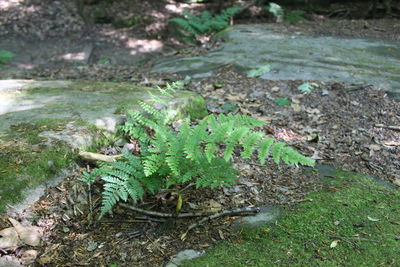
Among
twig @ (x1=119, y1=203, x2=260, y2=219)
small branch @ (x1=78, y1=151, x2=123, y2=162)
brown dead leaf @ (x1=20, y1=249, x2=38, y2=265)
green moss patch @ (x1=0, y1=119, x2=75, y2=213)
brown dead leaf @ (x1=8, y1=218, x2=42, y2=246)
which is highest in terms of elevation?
green moss patch @ (x1=0, y1=119, x2=75, y2=213)

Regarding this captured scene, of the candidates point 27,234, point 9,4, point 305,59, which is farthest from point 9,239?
point 9,4

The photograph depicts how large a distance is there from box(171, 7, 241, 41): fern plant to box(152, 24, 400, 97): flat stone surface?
1022 millimetres

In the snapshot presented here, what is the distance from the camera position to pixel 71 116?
3615 millimetres

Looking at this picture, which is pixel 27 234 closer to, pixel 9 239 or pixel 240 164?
pixel 9 239

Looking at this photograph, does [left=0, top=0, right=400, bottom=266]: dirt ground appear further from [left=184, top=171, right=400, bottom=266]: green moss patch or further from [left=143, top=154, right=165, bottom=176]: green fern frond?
[left=143, top=154, right=165, bottom=176]: green fern frond

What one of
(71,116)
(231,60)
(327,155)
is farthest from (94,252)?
(231,60)

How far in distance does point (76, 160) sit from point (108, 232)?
0.76 metres

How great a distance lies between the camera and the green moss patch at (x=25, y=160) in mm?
2569

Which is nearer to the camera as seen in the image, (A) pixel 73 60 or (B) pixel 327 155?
(B) pixel 327 155

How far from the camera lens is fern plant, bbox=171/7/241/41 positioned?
31.0 feet

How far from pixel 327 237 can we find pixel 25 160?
7.51ft

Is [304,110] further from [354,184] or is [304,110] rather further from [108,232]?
[108,232]

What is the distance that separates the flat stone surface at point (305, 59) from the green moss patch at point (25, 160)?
374 cm

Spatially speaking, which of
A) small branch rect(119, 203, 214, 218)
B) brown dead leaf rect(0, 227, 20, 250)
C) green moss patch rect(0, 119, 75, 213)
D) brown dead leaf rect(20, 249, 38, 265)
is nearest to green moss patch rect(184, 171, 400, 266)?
small branch rect(119, 203, 214, 218)
